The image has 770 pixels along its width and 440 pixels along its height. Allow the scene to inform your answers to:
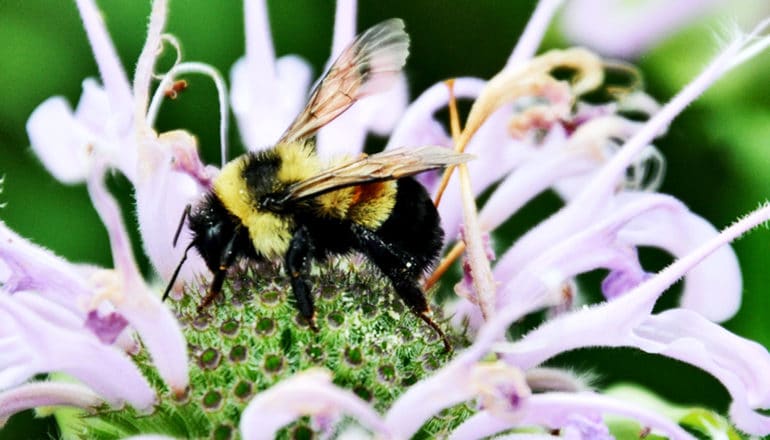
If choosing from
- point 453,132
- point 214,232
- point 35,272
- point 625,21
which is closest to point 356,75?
point 453,132

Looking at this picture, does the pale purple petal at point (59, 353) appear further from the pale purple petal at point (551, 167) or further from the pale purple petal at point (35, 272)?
the pale purple petal at point (551, 167)

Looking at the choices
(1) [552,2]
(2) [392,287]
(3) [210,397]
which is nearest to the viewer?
(3) [210,397]

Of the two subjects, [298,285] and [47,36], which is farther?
[47,36]

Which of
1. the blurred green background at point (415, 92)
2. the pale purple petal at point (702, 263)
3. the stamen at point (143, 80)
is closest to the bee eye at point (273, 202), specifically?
the stamen at point (143, 80)

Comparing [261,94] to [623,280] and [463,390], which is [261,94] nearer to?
[623,280]

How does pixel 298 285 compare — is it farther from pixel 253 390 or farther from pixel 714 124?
pixel 714 124

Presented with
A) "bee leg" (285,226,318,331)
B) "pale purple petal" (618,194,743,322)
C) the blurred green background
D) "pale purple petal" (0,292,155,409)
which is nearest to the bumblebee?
"bee leg" (285,226,318,331)

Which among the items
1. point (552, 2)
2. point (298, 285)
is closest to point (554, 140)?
point (552, 2)
